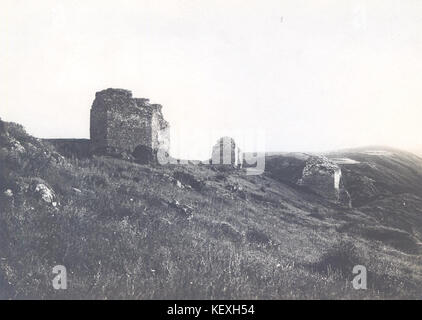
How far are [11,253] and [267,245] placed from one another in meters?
7.73

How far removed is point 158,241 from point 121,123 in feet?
35.5

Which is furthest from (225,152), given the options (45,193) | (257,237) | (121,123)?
(45,193)

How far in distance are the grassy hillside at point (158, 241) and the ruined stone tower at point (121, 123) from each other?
1508 mm

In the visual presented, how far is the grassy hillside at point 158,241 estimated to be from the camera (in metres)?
8.79

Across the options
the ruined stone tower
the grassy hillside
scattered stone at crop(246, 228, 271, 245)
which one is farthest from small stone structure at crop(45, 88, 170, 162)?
scattered stone at crop(246, 228, 271, 245)

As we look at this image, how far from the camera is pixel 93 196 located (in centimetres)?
1312

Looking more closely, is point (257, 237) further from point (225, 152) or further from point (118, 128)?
point (225, 152)

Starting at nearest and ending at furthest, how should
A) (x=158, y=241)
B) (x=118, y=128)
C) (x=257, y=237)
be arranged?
(x=158, y=241) < (x=257, y=237) < (x=118, y=128)

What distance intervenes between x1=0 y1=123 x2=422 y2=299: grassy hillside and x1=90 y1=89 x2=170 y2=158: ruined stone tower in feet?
4.95

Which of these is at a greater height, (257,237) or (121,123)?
(121,123)

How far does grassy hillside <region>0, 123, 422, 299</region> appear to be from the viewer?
8.79 metres

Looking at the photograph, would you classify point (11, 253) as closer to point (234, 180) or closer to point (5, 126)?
point (5, 126)

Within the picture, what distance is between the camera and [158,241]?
1100 cm

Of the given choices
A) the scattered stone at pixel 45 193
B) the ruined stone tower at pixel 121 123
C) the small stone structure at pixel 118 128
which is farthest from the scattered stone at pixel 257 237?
the ruined stone tower at pixel 121 123
